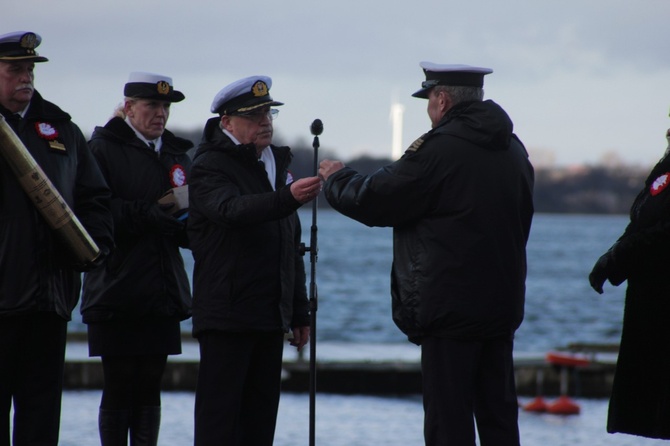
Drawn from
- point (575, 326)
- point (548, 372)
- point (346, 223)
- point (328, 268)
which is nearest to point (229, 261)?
point (548, 372)

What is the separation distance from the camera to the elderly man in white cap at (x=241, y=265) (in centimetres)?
595

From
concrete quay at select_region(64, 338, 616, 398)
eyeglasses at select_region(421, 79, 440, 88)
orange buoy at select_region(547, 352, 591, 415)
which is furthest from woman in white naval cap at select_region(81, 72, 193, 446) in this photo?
orange buoy at select_region(547, 352, 591, 415)

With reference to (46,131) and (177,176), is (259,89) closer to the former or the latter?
(177,176)

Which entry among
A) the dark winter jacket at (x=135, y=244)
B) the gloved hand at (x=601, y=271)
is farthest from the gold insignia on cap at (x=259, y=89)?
the gloved hand at (x=601, y=271)

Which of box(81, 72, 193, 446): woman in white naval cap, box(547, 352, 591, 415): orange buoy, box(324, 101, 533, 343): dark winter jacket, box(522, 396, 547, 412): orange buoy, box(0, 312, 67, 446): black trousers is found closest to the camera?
box(0, 312, 67, 446): black trousers

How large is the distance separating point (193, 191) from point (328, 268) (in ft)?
229

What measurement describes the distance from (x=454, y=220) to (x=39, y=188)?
1.79 m

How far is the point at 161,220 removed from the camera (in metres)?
6.31

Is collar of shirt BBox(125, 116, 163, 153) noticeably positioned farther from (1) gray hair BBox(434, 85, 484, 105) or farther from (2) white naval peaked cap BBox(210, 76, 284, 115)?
(1) gray hair BBox(434, 85, 484, 105)

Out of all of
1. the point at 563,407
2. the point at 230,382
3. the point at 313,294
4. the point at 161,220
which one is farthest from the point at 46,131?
the point at 563,407

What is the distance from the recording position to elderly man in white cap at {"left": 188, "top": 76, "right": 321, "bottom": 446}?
19.5 feet

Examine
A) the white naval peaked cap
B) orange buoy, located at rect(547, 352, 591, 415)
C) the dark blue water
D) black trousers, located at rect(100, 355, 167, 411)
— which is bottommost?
the dark blue water

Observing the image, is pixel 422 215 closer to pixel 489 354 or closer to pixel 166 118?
pixel 489 354

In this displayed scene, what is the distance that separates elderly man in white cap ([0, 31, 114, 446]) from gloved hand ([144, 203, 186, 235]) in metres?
0.62
